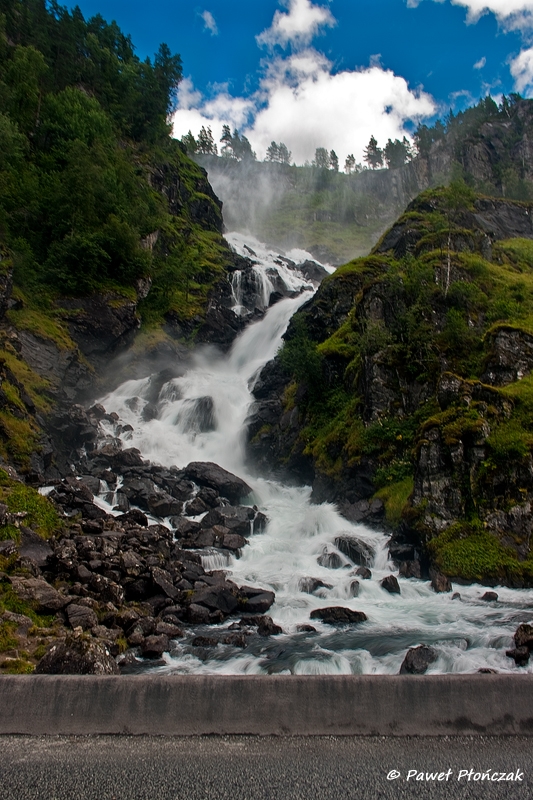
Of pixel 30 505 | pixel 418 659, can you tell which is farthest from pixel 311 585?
pixel 30 505

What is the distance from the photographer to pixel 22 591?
416 inches

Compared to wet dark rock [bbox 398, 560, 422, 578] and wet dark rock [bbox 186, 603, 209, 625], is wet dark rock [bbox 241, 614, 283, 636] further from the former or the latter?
wet dark rock [bbox 398, 560, 422, 578]

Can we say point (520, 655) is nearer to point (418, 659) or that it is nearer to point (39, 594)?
point (418, 659)

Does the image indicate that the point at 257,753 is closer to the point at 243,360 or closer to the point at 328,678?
the point at 328,678

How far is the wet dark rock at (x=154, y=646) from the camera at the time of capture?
10.2m

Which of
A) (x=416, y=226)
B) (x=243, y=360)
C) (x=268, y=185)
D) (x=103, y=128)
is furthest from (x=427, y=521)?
(x=268, y=185)

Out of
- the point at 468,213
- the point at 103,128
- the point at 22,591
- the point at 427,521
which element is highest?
the point at 103,128

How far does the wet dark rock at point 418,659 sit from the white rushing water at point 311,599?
0.20m

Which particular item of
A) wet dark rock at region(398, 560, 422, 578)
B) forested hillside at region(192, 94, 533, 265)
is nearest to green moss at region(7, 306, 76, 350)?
wet dark rock at region(398, 560, 422, 578)

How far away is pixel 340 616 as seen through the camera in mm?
12836

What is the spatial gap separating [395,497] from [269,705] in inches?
644

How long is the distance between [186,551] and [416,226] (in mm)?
37808

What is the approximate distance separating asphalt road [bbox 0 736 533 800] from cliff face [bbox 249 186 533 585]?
11449 mm

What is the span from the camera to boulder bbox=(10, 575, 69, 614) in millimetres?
10461
